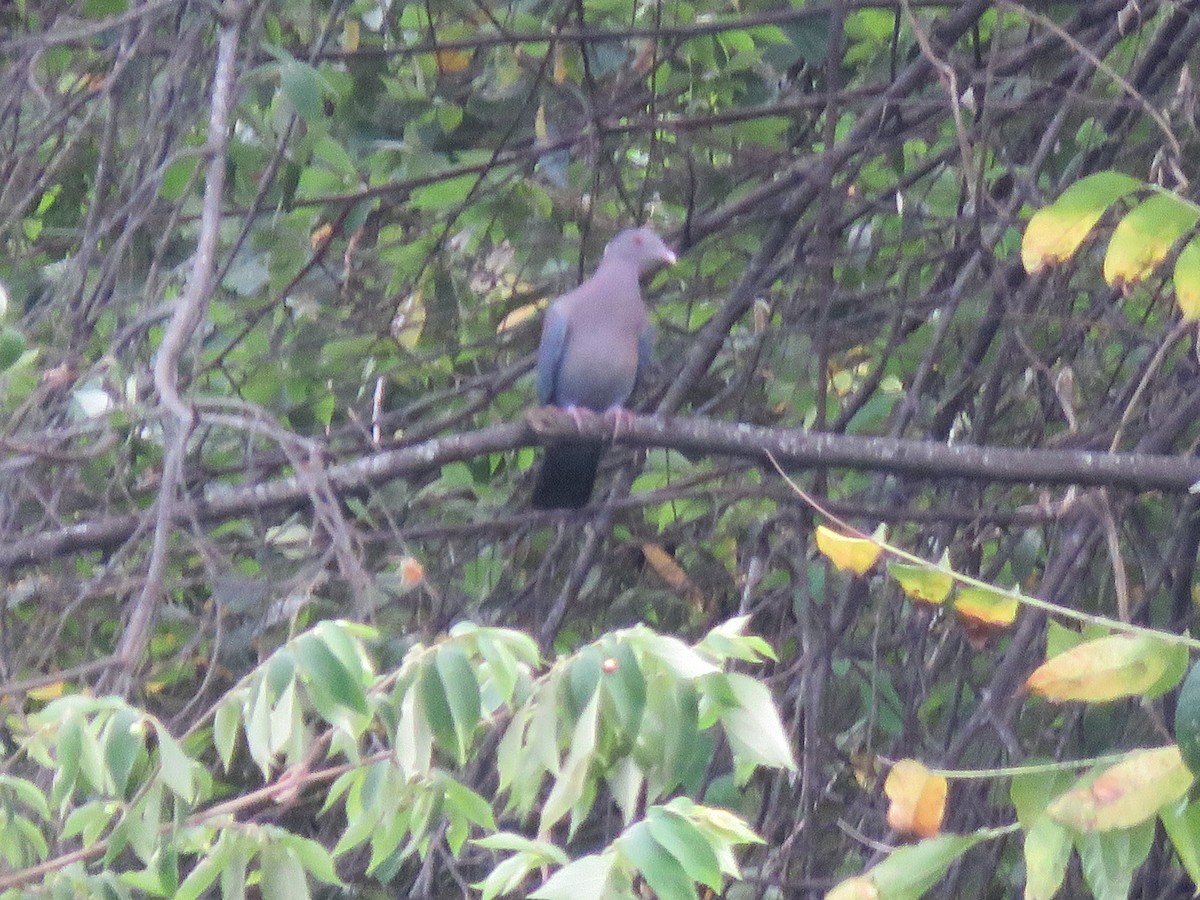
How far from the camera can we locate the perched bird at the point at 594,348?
458 centimetres

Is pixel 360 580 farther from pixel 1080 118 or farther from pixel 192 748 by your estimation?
pixel 1080 118

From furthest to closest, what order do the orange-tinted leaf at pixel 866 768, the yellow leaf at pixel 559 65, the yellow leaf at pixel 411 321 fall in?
the yellow leaf at pixel 411 321 < the yellow leaf at pixel 559 65 < the orange-tinted leaf at pixel 866 768

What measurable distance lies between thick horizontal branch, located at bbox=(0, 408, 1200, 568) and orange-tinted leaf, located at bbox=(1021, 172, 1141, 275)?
1.53 feet

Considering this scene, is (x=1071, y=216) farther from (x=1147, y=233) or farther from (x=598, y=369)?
(x=598, y=369)

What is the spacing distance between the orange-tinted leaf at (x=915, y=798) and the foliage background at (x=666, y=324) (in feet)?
3.44

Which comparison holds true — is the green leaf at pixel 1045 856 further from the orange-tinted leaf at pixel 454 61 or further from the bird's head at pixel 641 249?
the orange-tinted leaf at pixel 454 61

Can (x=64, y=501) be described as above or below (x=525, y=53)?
below

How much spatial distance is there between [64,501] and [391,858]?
3.91 ft

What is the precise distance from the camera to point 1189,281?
2541mm

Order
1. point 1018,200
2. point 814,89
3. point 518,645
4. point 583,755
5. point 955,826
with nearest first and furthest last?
point 583,755, point 518,645, point 955,826, point 1018,200, point 814,89

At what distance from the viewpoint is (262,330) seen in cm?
455

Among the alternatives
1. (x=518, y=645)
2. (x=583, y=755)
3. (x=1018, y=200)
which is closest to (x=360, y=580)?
(x=518, y=645)

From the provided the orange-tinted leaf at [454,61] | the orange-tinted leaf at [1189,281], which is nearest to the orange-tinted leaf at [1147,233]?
the orange-tinted leaf at [1189,281]

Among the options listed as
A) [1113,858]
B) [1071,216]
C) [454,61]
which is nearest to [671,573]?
[454,61]
